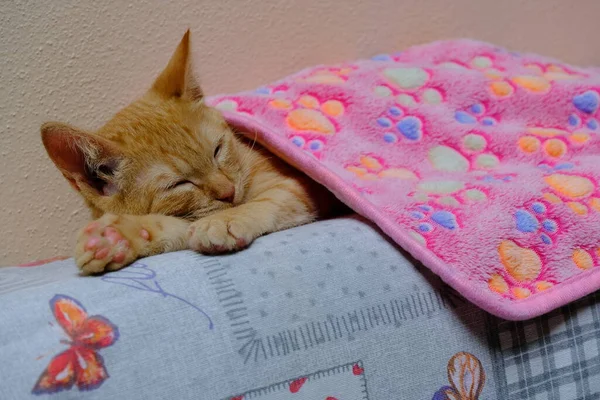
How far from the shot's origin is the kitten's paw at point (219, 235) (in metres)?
0.79

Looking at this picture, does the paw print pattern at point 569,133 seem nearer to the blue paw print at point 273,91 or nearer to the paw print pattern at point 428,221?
the paw print pattern at point 428,221

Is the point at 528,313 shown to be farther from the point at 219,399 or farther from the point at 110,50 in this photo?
the point at 110,50

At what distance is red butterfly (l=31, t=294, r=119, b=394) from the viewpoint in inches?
23.3

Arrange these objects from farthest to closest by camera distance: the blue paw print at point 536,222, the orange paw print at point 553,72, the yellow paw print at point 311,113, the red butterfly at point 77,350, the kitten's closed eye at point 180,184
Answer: the orange paw print at point 553,72 → the yellow paw print at point 311,113 → the kitten's closed eye at point 180,184 → the blue paw print at point 536,222 → the red butterfly at point 77,350

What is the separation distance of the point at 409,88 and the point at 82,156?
0.66 meters

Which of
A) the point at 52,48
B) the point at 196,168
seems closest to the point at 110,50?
the point at 52,48

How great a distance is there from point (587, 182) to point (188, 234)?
645 millimetres

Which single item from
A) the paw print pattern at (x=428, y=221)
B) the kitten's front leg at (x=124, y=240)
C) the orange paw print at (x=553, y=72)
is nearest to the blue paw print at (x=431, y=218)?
the paw print pattern at (x=428, y=221)

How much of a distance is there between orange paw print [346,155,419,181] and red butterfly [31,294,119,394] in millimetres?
495

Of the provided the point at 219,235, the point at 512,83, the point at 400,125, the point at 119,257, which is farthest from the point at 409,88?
the point at 119,257

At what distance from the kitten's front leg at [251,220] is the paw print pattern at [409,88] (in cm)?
30

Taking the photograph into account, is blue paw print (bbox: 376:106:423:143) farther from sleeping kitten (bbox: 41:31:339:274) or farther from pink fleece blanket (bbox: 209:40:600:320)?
sleeping kitten (bbox: 41:31:339:274)

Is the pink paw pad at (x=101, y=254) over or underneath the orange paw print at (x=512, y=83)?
underneath

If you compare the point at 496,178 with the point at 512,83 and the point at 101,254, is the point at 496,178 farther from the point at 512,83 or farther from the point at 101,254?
the point at 101,254
